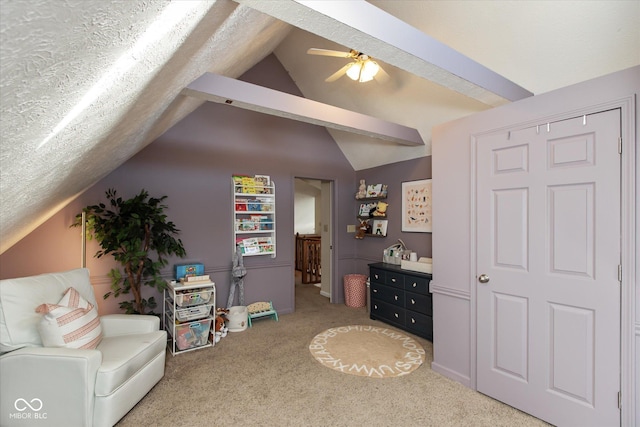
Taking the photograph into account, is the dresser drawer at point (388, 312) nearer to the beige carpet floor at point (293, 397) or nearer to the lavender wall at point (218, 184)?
the beige carpet floor at point (293, 397)

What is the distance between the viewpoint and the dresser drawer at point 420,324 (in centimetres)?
325

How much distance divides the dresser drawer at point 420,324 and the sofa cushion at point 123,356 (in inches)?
102

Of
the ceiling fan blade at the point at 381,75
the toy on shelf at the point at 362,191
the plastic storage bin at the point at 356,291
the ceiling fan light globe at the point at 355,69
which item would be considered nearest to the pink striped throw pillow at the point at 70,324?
the ceiling fan light globe at the point at 355,69

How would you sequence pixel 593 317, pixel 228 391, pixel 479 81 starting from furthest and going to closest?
pixel 228 391 → pixel 479 81 → pixel 593 317

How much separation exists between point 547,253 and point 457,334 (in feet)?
3.24

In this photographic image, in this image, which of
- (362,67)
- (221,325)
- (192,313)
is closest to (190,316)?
(192,313)

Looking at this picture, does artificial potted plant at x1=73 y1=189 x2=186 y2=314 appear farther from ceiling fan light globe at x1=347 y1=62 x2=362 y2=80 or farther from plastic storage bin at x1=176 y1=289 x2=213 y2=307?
ceiling fan light globe at x1=347 y1=62 x2=362 y2=80

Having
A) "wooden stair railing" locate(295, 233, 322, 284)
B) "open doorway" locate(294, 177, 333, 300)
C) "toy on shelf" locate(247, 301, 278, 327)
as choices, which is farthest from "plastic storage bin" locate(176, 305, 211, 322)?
"wooden stair railing" locate(295, 233, 322, 284)

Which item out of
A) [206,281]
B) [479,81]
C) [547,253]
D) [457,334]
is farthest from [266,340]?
[479,81]

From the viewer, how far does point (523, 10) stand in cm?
183

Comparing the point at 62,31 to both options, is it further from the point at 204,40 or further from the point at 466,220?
the point at 466,220

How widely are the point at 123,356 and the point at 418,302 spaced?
2838mm

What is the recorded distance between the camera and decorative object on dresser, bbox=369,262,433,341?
10.8ft

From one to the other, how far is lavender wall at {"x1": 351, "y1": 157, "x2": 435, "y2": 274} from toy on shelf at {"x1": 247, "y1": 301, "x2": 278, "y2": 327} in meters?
1.62
